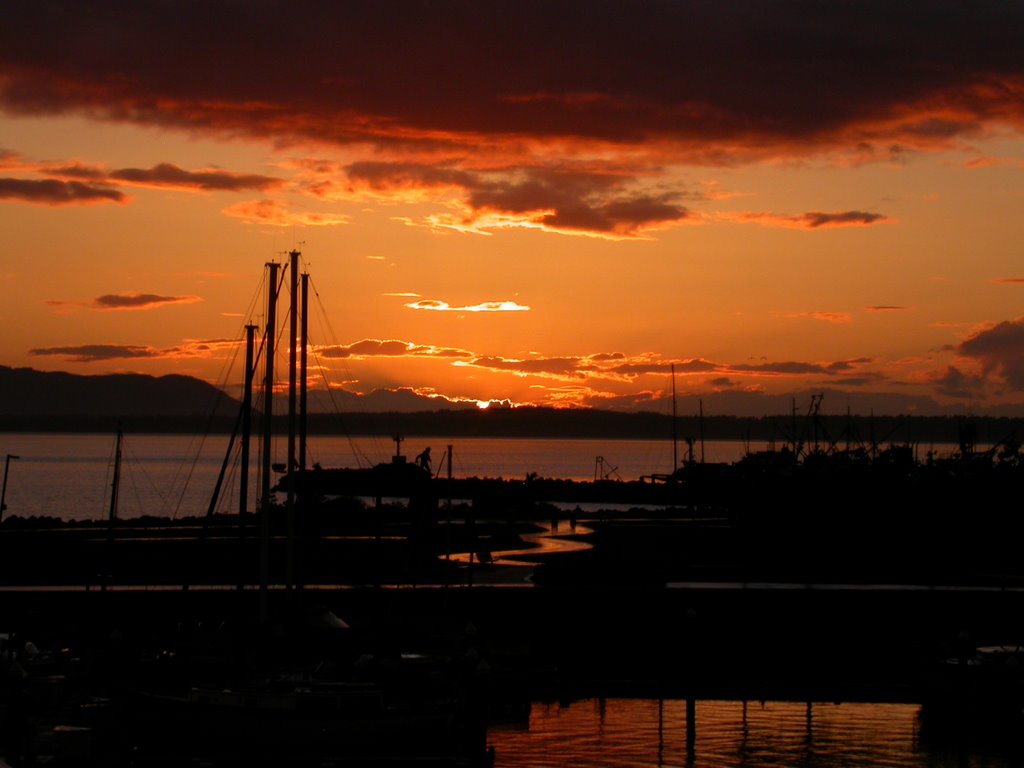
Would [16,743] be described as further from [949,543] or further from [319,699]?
[949,543]

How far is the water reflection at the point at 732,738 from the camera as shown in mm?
30812

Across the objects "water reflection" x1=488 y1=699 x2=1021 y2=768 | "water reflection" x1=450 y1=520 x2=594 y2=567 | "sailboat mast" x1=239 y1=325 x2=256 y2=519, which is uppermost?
"sailboat mast" x1=239 y1=325 x2=256 y2=519

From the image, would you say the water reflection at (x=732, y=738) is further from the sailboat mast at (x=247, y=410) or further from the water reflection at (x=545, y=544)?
the water reflection at (x=545, y=544)

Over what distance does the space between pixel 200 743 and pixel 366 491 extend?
442 ft

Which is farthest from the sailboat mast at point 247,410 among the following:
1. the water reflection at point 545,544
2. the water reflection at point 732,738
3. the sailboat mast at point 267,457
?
the water reflection at point 545,544

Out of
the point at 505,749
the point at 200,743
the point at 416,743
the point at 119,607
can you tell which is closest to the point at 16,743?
the point at 200,743

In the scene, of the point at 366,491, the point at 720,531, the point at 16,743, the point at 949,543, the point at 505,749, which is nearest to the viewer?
the point at 16,743

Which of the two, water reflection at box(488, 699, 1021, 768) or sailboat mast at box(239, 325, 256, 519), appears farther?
sailboat mast at box(239, 325, 256, 519)

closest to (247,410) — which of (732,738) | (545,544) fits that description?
(732,738)

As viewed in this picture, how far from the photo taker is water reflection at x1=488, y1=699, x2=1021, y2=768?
101ft

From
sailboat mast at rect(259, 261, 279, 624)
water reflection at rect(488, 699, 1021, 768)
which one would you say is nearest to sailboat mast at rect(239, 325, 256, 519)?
sailboat mast at rect(259, 261, 279, 624)

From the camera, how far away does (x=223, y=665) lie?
3441cm

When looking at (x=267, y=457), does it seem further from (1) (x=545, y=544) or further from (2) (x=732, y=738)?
(1) (x=545, y=544)

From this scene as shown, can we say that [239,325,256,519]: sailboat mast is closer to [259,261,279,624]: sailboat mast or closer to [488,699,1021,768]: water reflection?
[259,261,279,624]: sailboat mast
